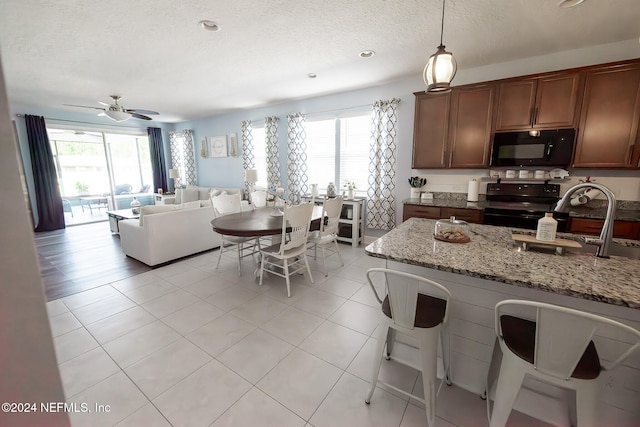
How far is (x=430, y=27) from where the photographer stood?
8.16 feet

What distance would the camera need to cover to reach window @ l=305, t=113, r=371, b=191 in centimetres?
457

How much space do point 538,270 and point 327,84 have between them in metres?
3.84

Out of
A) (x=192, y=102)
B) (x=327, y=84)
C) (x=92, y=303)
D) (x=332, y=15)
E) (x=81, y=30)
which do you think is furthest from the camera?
(x=192, y=102)

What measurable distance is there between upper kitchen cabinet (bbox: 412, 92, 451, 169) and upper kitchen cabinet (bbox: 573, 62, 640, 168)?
4.55 ft

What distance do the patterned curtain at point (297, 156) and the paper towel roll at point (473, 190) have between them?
2.83 metres

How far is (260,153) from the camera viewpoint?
5.99 m

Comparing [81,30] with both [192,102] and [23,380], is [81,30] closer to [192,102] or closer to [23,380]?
[192,102]

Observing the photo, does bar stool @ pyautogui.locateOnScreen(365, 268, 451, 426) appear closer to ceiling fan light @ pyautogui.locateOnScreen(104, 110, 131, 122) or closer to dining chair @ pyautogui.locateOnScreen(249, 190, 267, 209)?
dining chair @ pyautogui.locateOnScreen(249, 190, 267, 209)

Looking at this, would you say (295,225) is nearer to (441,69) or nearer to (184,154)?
(441,69)

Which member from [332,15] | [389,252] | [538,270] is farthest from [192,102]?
[538,270]

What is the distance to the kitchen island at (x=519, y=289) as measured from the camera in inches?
45.2

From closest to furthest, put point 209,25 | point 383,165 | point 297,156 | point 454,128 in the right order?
1. point 209,25
2. point 454,128
3. point 383,165
4. point 297,156

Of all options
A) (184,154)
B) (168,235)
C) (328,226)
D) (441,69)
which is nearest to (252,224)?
(328,226)

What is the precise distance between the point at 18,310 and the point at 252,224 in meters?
2.32
